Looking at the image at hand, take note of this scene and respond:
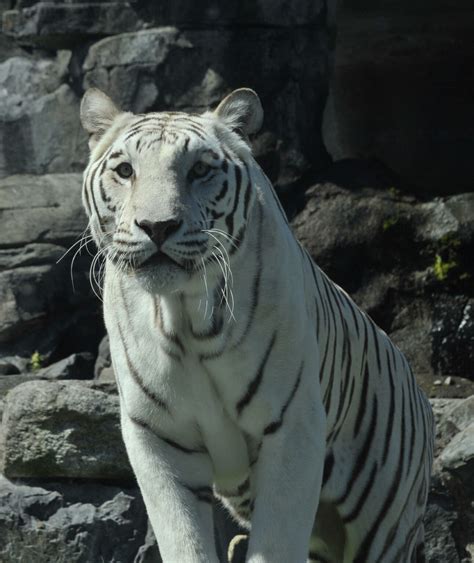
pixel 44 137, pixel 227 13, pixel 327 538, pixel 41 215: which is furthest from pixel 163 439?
pixel 44 137

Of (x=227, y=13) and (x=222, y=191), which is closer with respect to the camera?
(x=222, y=191)

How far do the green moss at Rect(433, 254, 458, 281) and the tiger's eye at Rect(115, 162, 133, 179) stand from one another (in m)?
5.61

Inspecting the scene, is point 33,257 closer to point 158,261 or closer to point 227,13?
point 227,13

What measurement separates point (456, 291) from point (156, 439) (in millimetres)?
5625

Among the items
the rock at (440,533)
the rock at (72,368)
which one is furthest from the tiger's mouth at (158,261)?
the rock at (72,368)

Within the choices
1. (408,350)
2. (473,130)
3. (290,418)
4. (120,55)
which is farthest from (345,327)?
(473,130)

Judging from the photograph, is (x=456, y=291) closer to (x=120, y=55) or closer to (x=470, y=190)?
(x=470, y=190)

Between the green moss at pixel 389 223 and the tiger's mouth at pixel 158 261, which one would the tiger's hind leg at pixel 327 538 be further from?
the green moss at pixel 389 223

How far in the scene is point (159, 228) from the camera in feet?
11.7

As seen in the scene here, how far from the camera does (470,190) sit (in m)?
10.1

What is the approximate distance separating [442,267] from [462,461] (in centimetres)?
415

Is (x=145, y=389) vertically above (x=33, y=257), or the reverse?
(x=145, y=389)

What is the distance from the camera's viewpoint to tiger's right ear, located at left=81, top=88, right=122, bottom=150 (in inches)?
162

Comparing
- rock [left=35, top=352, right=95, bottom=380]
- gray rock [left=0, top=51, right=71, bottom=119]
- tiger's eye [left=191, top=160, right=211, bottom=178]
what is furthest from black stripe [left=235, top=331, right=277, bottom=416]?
gray rock [left=0, top=51, right=71, bottom=119]
